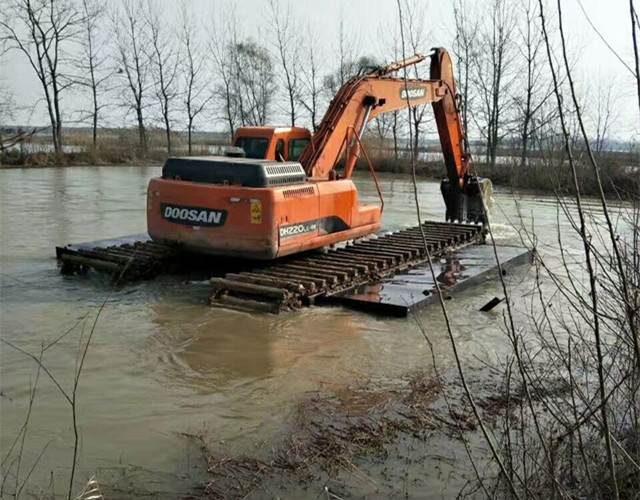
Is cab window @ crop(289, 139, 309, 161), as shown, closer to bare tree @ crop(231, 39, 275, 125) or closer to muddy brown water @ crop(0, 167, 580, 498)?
muddy brown water @ crop(0, 167, 580, 498)

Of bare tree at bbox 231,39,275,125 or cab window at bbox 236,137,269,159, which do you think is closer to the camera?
cab window at bbox 236,137,269,159

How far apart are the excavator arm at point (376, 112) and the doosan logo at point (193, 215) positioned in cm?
180

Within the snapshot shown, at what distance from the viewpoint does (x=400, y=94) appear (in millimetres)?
12117

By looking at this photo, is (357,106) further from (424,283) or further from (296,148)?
(424,283)

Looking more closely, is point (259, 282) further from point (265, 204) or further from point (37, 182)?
point (37, 182)

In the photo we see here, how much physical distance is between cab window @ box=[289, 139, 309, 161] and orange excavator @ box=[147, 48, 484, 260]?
0.02m

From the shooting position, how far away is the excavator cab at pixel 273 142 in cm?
1059

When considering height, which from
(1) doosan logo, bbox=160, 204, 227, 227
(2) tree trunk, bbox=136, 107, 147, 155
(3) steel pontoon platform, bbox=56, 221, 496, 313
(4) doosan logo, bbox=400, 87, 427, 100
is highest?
(2) tree trunk, bbox=136, 107, 147, 155

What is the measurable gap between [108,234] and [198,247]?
5.17 metres

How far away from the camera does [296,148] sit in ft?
35.6

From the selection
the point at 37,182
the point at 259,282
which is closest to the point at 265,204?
the point at 259,282

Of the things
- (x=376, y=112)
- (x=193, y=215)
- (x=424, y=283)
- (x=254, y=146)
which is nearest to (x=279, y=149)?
(x=254, y=146)

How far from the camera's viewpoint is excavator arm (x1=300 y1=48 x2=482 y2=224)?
10.7 metres

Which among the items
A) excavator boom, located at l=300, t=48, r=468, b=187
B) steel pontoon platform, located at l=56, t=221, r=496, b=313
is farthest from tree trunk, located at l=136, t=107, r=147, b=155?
steel pontoon platform, located at l=56, t=221, r=496, b=313
